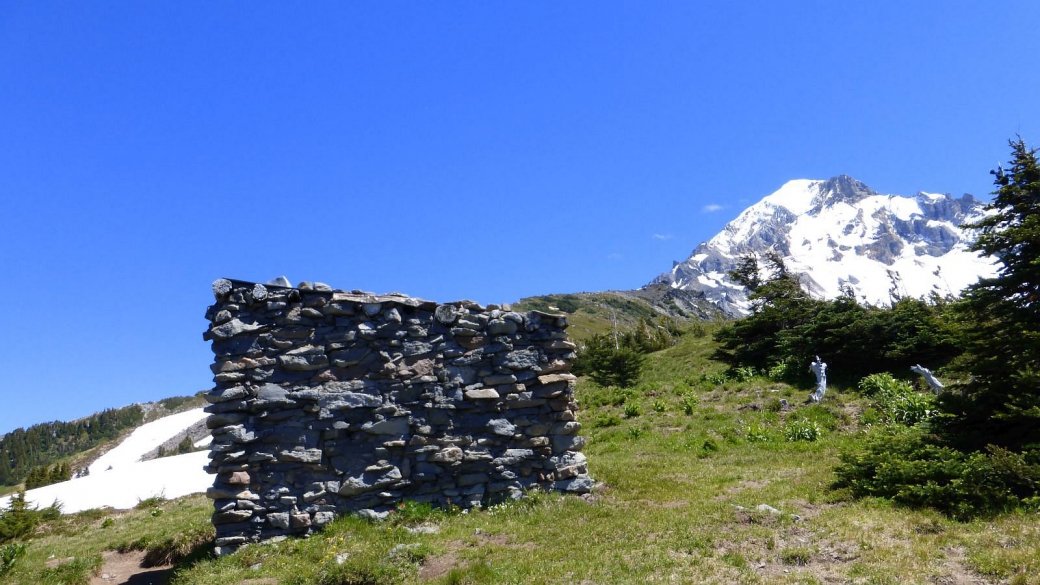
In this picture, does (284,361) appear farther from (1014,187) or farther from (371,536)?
(1014,187)

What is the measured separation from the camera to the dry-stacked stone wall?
9.95m

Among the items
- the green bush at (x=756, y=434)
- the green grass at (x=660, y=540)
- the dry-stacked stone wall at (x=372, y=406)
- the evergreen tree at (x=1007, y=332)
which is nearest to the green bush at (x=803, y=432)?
the green grass at (x=660, y=540)

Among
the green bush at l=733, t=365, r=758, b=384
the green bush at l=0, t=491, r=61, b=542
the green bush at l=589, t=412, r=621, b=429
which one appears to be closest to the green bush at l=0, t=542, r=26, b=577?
the green bush at l=0, t=491, r=61, b=542

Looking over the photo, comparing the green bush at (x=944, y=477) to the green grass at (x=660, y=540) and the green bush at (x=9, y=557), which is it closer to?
the green grass at (x=660, y=540)

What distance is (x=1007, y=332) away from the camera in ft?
33.9

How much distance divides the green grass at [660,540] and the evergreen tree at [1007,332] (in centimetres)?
246

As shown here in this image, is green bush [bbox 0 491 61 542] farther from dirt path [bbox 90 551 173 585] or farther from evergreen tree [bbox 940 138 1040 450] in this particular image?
evergreen tree [bbox 940 138 1040 450]

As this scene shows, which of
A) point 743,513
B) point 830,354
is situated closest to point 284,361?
point 743,513

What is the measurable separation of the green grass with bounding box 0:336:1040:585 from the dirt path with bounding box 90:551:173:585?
0.35 m

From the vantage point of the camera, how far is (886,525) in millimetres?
8289

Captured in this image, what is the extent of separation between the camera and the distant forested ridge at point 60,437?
99525mm

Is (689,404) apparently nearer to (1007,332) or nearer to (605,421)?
(605,421)

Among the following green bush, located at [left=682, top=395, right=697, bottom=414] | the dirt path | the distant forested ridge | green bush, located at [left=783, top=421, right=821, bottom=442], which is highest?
the distant forested ridge

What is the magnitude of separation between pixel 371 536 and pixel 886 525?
26.5 feet
